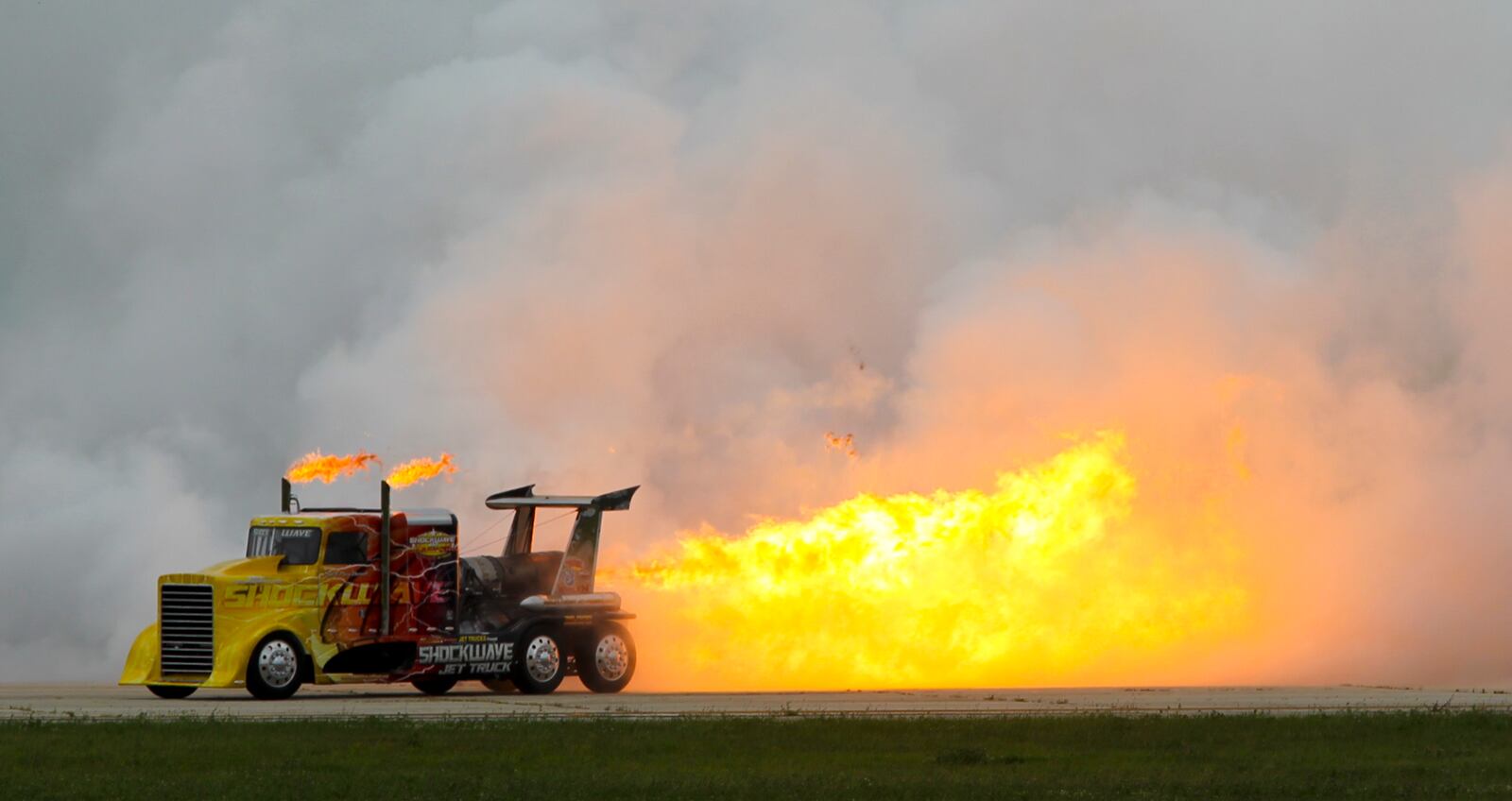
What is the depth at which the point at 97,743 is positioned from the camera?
2991 cm

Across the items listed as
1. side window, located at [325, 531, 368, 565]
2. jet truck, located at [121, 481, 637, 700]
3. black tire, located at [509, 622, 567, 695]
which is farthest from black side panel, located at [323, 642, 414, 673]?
black tire, located at [509, 622, 567, 695]

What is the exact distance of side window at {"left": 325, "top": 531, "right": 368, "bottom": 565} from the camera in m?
43.2

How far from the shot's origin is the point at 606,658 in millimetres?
45375

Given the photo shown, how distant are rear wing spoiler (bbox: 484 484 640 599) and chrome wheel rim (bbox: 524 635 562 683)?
1206 millimetres

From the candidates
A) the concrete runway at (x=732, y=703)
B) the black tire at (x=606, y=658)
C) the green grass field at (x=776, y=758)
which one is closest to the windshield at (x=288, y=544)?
the concrete runway at (x=732, y=703)

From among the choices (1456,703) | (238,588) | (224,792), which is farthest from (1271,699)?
(224,792)

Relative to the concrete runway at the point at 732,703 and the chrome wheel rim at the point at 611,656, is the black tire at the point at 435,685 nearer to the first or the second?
the concrete runway at the point at 732,703

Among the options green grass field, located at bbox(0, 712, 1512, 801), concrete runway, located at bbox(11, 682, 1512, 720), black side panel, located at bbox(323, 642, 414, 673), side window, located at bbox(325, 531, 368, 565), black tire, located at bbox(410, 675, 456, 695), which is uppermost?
side window, located at bbox(325, 531, 368, 565)

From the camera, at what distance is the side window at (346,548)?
1702 inches

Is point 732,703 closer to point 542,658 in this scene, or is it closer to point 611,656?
point 611,656

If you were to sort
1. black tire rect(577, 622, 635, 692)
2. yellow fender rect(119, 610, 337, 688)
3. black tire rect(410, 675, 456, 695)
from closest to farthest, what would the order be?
yellow fender rect(119, 610, 337, 688)
black tire rect(577, 622, 635, 692)
black tire rect(410, 675, 456, 695)

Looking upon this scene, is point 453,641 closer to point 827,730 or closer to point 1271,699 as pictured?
point 827,730

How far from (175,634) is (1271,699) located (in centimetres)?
2144

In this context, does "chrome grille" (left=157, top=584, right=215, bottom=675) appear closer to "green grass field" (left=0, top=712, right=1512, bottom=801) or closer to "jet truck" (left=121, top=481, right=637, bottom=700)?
"jet truck" (left=121, top=481, right=637, bottom=700)
